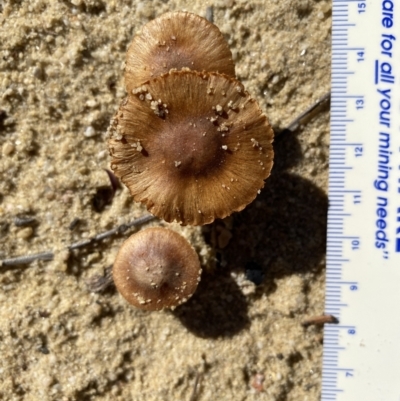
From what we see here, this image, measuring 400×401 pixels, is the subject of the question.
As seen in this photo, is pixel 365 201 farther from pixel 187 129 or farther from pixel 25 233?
pixel 25 233

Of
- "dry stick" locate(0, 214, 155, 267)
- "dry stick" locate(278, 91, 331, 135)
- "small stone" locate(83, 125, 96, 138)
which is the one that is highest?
"dry stick" locate(278, 91, 331, 135)

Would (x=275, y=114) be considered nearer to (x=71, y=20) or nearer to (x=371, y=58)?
(x=371, y=58)

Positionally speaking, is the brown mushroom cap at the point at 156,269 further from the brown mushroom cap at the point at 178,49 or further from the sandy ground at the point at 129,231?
the brown mushroom cap at the point at 178,49

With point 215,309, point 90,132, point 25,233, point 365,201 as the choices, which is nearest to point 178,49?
point 90,132

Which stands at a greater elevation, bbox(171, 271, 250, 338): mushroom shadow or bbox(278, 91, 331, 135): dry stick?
bbox(278, 91, 331, 135): dry stick

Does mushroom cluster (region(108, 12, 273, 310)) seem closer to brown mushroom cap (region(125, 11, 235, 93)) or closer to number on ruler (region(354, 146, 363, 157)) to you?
brown mushroom cap (region(125, 11, 235, 93))

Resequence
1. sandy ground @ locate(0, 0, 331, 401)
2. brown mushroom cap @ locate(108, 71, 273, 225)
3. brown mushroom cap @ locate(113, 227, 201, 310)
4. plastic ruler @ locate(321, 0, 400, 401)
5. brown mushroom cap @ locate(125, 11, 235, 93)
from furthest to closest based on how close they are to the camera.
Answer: sandy ground @ locate(0, 0, 331, 401) < plastic ruler @ locate(321, 0, 400, 401) < brown mushroom cap @ locate(113, 227, 201, 310) < brown mushroom cap @ locate(125, 11, 235, 93) < brown mushroom cap @ locate(108, 71, 273, 225)

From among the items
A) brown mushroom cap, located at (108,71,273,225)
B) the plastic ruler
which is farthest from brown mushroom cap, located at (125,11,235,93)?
the plastic ruler

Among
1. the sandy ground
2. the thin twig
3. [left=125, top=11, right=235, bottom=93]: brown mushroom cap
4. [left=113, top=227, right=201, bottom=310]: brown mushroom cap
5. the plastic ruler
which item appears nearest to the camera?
[left=125, top=11, right=235, bottom=93]: brown mushroom cap
